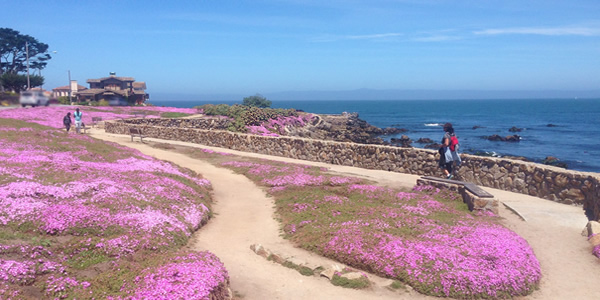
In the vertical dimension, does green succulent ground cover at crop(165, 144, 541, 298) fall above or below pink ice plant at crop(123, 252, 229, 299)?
below

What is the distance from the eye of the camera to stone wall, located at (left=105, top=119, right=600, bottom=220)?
517 inches

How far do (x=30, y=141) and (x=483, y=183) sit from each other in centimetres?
1779

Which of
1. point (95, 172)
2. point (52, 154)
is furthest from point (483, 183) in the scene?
point (52, 154)

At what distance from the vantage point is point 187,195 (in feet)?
43.4

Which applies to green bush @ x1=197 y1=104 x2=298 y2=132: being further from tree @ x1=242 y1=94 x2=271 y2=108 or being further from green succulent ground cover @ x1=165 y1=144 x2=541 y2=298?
green succulent ground cover @ x1=165 y1=144 x2=541 y2=298

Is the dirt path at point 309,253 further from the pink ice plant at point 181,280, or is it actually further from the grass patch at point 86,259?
the grass patch at point 86,259

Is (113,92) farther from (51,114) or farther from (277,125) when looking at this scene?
(277,125)

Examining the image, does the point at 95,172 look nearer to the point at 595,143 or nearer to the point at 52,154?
the point at 52,154

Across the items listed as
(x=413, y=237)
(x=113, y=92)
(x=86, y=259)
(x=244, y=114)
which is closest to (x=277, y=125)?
(x=244, y=114)

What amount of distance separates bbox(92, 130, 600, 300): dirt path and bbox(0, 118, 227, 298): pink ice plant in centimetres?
74

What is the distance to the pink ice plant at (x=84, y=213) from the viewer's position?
6922mm

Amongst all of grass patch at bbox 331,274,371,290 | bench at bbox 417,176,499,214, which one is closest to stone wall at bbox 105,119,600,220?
bench at bbox 417,176,499,214

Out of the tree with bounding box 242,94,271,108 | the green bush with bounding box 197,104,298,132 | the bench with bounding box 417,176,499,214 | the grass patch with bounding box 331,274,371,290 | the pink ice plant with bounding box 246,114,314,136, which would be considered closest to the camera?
the grass patch with bounding box 331,274,371,290

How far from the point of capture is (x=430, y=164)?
1800cm
